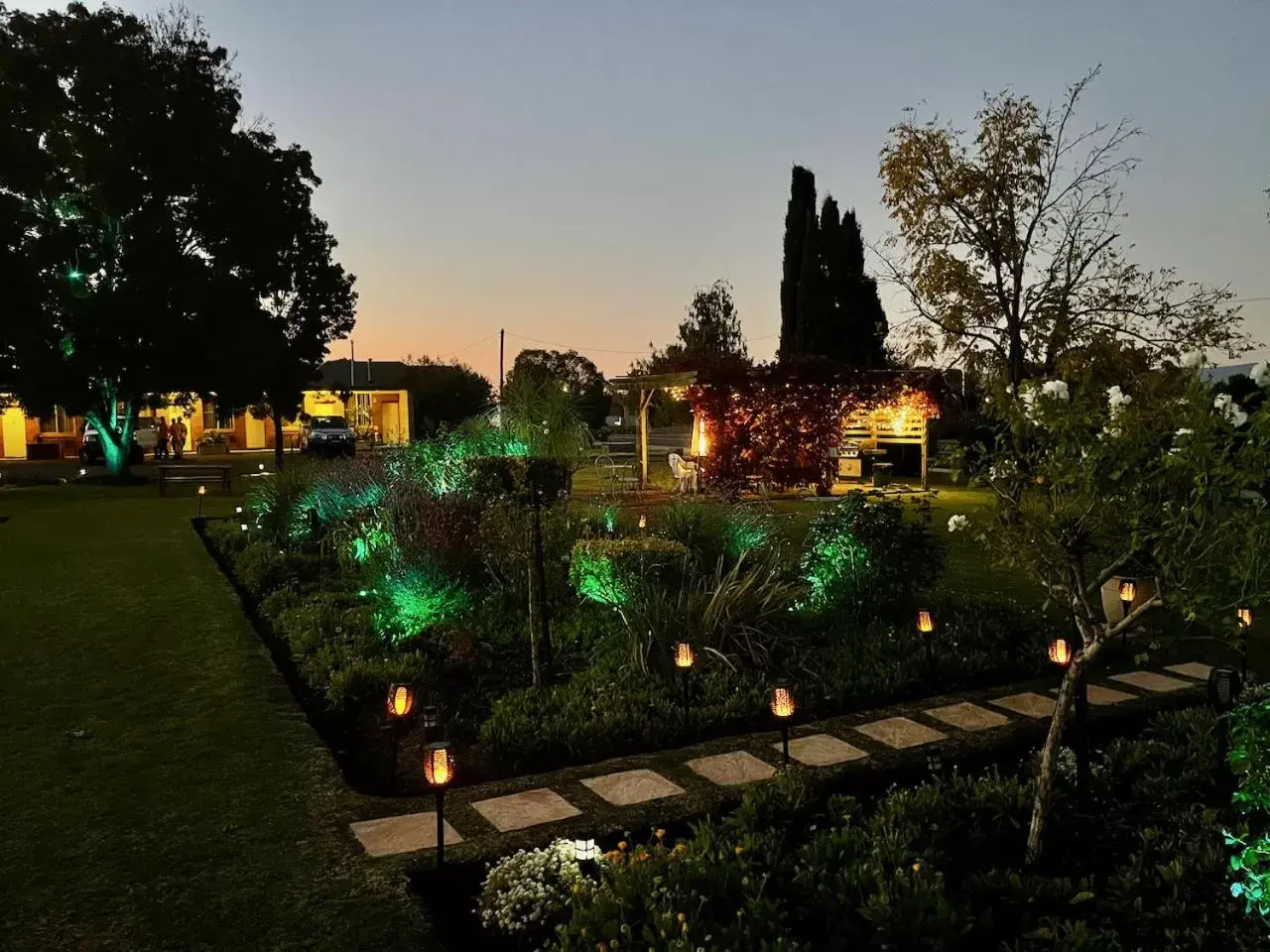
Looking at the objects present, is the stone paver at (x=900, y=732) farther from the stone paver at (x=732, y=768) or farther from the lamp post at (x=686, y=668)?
the lamp post at (x=686, y=668)

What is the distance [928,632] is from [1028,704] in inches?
22.2

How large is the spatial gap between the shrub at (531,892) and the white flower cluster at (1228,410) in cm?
215

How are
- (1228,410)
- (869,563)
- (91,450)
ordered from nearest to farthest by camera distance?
(1228,410), (869,563), (91,450)

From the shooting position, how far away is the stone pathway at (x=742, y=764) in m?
3.09

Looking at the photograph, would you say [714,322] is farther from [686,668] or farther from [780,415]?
[686,668]

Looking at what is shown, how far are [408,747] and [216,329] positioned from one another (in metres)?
17.9

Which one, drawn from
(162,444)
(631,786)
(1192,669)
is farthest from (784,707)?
(162,444)

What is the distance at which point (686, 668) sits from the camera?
414cm

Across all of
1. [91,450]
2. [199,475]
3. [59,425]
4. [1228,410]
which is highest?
[59,425]

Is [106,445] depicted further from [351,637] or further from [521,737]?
[521,737]

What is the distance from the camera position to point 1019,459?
10.2 ft

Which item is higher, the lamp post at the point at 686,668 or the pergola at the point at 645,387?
the pergola at the point at 645,387

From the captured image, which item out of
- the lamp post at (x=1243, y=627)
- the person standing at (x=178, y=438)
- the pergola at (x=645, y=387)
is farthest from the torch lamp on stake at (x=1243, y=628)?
the person standing at (x=178, y=438)

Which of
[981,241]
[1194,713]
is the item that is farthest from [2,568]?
[981,241]
